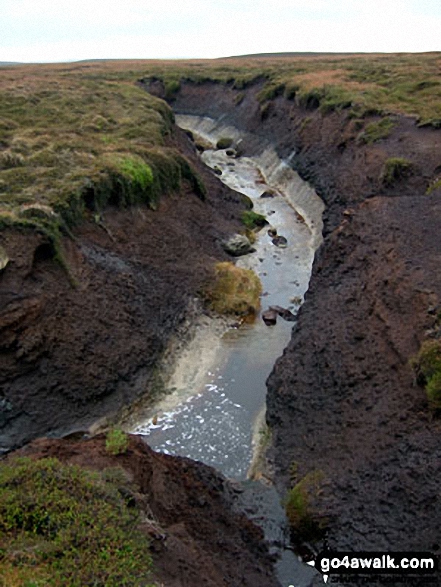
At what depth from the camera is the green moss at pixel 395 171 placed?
32.7 metres

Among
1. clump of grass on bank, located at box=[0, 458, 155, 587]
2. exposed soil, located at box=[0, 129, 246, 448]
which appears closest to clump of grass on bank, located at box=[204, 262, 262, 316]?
exposed soil, located at box=[0, 129, 246, 448]

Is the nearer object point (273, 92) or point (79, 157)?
point (79, 157)

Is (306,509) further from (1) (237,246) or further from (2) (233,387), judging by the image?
(1) (237,246)

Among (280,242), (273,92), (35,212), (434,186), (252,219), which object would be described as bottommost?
(280,242)

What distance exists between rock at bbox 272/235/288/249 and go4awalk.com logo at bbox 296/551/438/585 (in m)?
23.2

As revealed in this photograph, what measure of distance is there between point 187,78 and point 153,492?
82775 millimetres

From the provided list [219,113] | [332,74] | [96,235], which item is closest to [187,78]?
[219,113]

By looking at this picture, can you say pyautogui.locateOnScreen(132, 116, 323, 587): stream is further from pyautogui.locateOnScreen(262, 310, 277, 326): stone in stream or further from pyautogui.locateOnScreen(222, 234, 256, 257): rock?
pyautogui.locateOnScreen(222, 234, 256, 257): rock

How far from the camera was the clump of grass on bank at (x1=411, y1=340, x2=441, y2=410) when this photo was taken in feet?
51.0

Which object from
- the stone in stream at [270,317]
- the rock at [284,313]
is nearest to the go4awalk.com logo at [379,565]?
the stone in stream at [270,317]

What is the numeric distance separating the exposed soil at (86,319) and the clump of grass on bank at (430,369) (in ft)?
33.0

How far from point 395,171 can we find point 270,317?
12.5 metres

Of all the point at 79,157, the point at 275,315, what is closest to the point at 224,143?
the point at 79,157

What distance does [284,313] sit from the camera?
89.2ft
